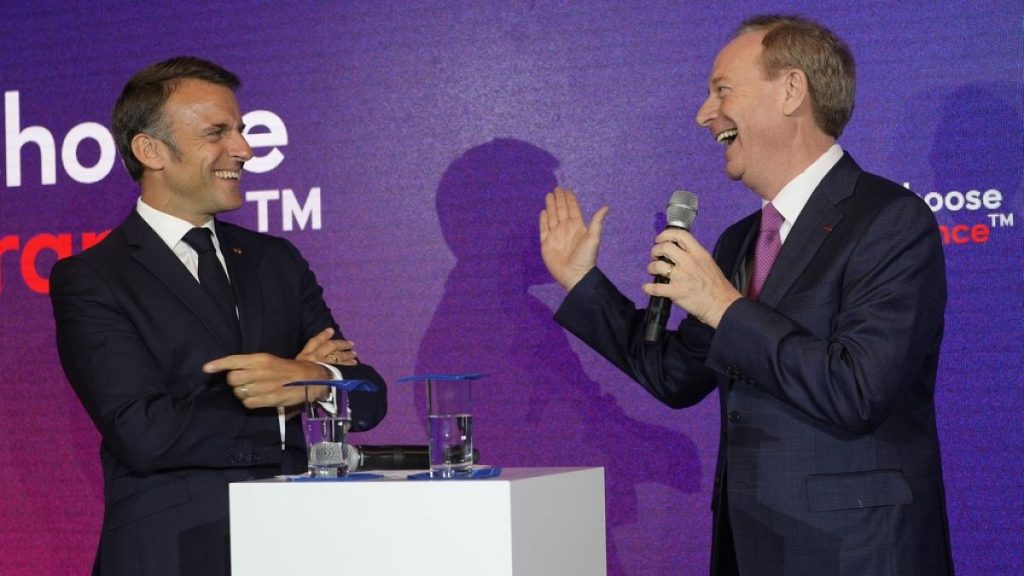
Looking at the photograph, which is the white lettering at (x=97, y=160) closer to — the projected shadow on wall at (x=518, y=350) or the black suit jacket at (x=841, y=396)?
the projected shadow on wall at (x=518, y=350)

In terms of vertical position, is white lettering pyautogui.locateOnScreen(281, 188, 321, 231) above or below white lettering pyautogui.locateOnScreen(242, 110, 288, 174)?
below

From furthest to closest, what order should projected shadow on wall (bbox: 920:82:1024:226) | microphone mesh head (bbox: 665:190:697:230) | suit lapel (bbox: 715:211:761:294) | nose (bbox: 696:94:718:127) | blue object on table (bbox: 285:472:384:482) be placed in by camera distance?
projected shadow on wall (bbox: 920:82:1024:226) < nose (bbox: 696:94:718:127) < suit lapel (bbox: 715:211:761:294) < microphone mesh head (bbox: 665:190:697:230) < blue object on table (bbox: 285:472:384:482)

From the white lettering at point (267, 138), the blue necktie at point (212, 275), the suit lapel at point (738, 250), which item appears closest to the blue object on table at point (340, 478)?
the blue necktie at point (212, 275)

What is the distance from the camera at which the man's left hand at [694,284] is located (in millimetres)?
2412

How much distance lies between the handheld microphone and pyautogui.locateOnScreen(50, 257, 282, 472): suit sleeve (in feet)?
2.94

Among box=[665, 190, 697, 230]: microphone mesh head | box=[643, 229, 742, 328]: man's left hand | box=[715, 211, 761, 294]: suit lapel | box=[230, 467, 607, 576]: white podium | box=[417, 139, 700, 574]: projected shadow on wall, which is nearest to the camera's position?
box=[230, 467, 607, 576]: white podium

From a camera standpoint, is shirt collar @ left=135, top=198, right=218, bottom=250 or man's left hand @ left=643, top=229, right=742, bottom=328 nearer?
man's left hand @ left=643, top=229, right=742, bottom=328

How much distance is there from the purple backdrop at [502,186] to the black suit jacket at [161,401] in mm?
999

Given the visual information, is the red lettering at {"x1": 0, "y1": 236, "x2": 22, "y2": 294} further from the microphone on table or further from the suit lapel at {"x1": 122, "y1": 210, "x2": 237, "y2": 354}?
the microphone on table

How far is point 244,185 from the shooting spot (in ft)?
13.6

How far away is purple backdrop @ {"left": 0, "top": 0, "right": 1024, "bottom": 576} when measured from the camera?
3506mm

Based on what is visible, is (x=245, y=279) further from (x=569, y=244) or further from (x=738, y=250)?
(x=738, y=250)

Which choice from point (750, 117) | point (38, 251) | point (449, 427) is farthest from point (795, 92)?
point (38, 251)

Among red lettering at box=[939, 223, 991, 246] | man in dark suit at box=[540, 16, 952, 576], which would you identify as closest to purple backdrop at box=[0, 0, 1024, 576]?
red lettering at box=[939, 223, 991, 246]
